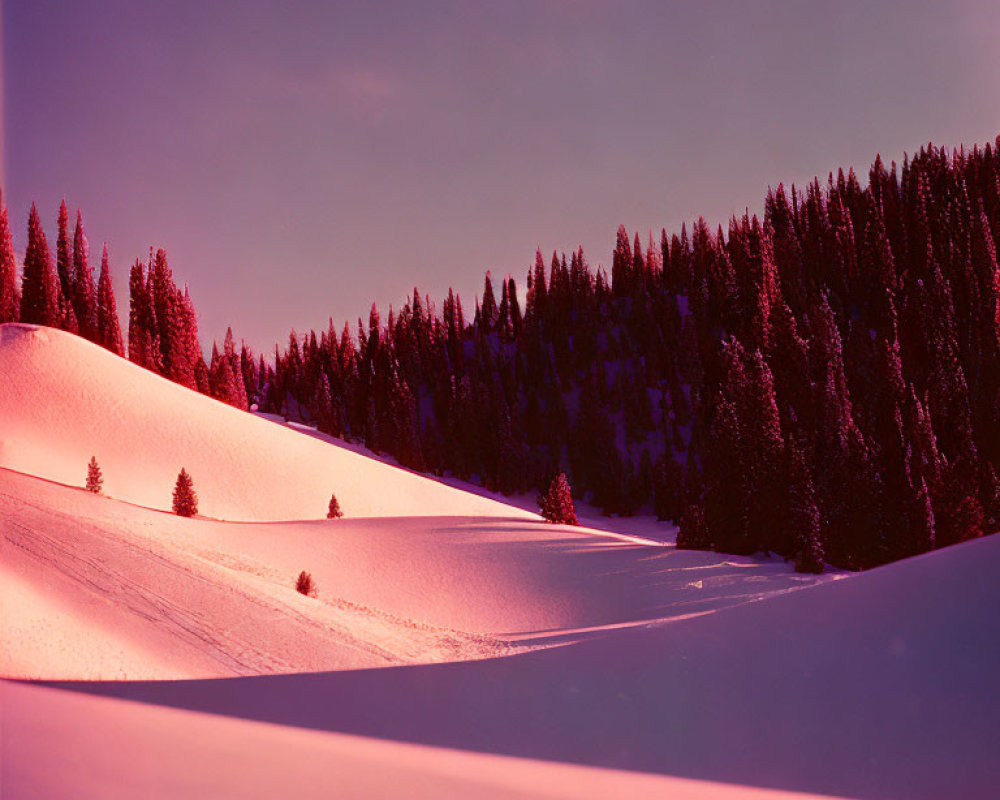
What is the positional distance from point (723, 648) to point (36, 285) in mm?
67740

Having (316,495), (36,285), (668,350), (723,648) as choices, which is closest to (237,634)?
(723,648)

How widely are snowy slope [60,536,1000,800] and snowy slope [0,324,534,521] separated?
3130cm

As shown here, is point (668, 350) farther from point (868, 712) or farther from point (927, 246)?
point (868, 712)

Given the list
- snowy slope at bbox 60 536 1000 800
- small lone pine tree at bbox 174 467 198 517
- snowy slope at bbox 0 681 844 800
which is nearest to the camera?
snowy slope at bbox 0 681 844 800

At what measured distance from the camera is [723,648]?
760 cm

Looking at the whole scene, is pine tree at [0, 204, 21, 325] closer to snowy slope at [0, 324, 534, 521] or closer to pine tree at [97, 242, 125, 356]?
pine tree at [97, 242, 125, 356]

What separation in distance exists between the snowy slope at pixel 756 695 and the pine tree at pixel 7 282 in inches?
2505

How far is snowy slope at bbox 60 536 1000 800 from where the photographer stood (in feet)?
18.9

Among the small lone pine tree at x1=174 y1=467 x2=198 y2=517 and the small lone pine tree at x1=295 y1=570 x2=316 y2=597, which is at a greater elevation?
the small lone pine tree at x1=174 y1=467 x2=198 y2=517

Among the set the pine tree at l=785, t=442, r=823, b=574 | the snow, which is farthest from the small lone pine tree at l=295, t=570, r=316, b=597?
the pine tree at l=785, t=442, r=823, b=574

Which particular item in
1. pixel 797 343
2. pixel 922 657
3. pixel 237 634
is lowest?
pixel 237 634

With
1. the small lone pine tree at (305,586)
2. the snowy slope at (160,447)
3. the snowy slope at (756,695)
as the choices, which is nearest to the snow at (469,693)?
the snowy slope at (756,695)

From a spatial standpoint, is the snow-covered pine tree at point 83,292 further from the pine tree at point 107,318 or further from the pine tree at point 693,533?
the pine tree at point 693,533

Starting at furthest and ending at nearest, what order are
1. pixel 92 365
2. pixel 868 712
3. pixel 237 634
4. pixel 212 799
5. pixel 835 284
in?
1. pixel 835 284
2. pixel 92 365
3. pixel 237 634
4. pixel 868 712
5. pixel 212 799
